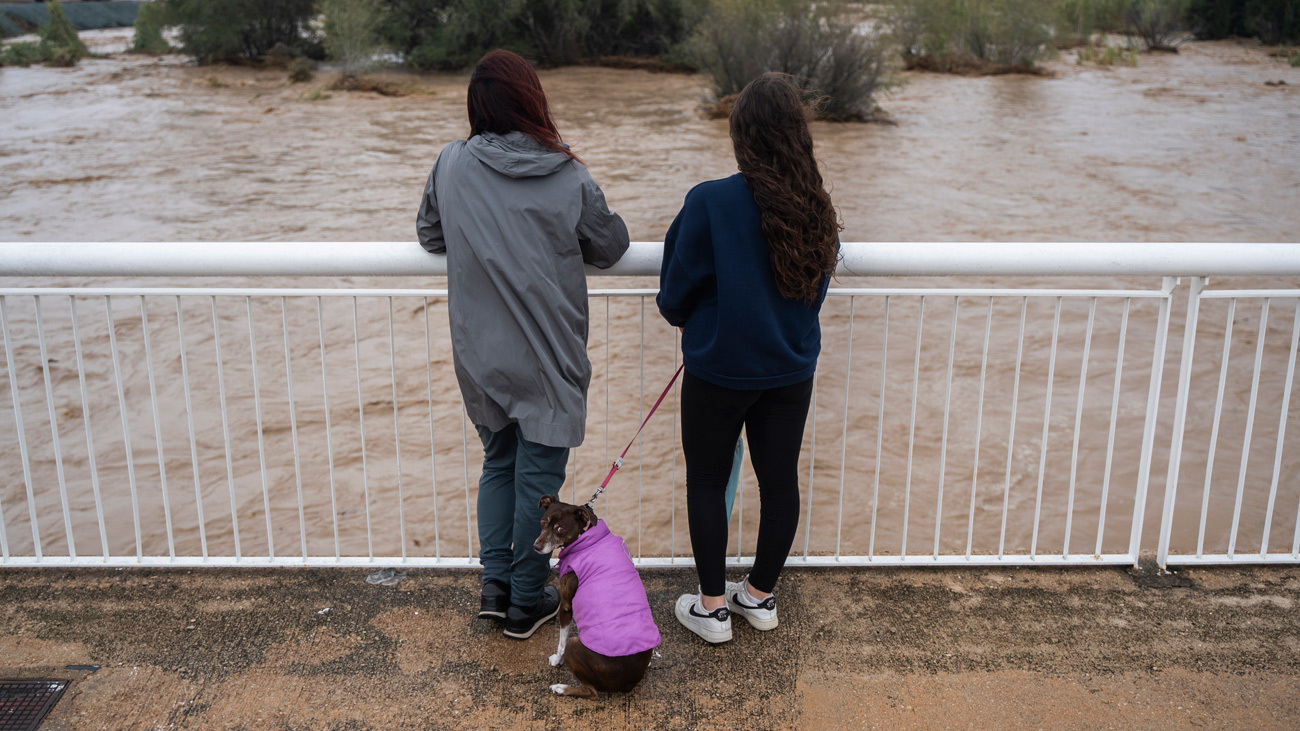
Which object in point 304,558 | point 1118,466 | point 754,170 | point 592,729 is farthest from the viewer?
point 1118,466

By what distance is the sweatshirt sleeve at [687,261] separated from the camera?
2.41 meters

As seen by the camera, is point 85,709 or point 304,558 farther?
point 304,558

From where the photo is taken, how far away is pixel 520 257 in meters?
2.46

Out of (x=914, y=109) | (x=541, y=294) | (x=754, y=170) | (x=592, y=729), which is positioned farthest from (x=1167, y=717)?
(x=914, y=109)

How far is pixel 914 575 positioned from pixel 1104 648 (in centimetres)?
62

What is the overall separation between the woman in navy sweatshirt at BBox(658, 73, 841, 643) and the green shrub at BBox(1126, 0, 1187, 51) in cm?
3320

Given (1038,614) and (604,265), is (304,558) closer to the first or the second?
(604,265)

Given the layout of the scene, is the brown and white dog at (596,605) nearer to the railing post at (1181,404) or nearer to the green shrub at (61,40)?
the railing post at (1181,404)

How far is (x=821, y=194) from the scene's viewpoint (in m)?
2.40

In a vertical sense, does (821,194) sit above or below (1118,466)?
above

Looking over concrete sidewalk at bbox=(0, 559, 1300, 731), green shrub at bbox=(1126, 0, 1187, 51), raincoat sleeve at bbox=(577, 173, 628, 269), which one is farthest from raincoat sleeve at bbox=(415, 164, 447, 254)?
green shrub at bbox=(1126, 0, 1187, 51)

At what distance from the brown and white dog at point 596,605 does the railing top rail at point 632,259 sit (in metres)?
0.77

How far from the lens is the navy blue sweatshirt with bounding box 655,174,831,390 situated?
239cm

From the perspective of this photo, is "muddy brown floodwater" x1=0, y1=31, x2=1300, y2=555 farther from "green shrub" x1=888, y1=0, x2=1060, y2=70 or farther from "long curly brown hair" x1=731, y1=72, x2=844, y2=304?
"green shrub" x1=888, y1=0, x2=1060, y2=70
